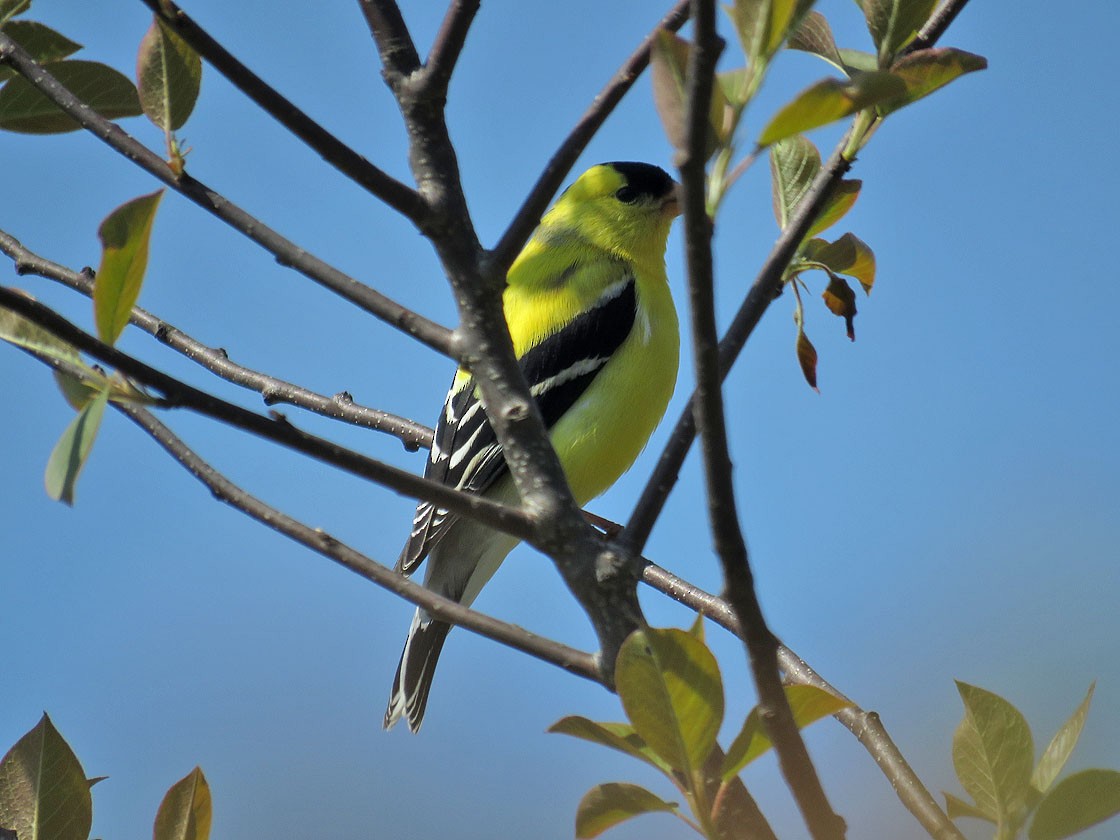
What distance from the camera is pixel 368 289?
122 cm

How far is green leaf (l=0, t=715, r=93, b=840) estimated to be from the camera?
1131 millimetres

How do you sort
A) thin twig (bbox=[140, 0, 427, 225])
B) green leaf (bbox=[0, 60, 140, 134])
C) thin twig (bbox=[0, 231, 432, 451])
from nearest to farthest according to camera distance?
thin twig (bbox=[140, 0, 427, 225]) < green leaf (bbox=[0, 60, 140, 134]) < thin twig (bbox=[0, 231, 432, 451])

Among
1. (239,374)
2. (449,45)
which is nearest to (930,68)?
(449,45)

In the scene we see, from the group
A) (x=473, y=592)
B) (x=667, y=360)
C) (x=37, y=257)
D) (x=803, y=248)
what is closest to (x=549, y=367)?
(x=667, y=360)

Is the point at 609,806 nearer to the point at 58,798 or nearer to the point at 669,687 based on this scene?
the point at 669,687

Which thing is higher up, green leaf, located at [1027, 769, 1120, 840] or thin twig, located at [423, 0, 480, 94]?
thin twig, located at [423, 0, 480, 94]

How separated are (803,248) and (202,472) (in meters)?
0.72

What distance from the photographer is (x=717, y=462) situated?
0.86m

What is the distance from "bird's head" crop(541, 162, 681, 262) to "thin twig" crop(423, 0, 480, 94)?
10.0ft

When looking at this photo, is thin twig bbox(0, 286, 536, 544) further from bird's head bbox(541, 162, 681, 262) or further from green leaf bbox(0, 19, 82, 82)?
bird's head bbox(541, 162, 681, 262)

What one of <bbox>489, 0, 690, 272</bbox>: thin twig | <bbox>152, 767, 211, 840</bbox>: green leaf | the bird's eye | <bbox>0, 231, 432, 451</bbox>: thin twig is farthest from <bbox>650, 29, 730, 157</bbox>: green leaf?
the bird's eye

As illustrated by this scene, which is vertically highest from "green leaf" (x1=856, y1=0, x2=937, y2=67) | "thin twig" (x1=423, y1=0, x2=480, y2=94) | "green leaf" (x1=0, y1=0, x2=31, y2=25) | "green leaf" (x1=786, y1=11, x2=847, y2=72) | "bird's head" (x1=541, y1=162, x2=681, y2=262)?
"bird's head" (x1=541, y1=162, x2=681, y2=262)

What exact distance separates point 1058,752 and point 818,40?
25.4 inches

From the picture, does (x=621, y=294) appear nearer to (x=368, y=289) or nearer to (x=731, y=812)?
(x=368, y=289)
